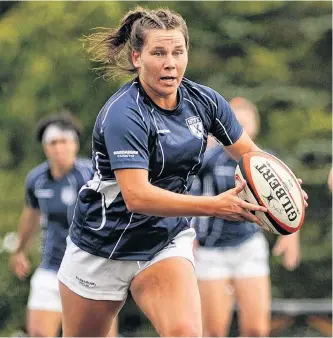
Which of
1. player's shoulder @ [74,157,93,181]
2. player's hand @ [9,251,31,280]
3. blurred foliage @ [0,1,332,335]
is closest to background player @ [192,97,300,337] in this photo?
player's shoulder @ [74,157,93,181]

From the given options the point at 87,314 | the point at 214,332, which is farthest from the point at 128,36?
the point at 214,332

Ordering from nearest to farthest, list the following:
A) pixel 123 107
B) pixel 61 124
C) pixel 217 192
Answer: pixel 123 107 < pixel 217 192 < pixel 61 124

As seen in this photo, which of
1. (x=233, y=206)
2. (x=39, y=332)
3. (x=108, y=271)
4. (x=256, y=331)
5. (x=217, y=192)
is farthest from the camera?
(x=256, y=331)

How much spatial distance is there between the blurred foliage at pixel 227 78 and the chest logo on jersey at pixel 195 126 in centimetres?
806

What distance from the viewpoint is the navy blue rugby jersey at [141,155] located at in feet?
16.7

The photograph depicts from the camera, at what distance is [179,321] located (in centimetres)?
519

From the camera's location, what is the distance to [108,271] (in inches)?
215

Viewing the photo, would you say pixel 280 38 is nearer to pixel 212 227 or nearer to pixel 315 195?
pixel 315 195

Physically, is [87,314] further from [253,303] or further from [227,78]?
[227,78]

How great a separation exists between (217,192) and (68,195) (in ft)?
3.84

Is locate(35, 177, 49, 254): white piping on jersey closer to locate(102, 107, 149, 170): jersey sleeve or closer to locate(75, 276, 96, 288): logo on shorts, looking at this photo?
locate(75, 276, 96, 288): logo on shorts

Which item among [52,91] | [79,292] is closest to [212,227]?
[79,292]

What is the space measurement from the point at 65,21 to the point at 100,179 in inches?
362

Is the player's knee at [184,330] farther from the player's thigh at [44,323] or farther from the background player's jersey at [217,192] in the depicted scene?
the player's thigh at [44,323]
